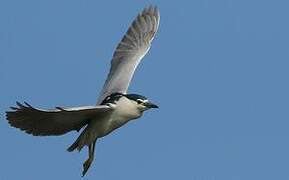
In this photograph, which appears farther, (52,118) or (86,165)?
(86,165)

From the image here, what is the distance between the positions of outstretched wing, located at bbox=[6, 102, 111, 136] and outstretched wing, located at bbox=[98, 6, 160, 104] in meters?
1.29

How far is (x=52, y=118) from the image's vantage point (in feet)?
39.9

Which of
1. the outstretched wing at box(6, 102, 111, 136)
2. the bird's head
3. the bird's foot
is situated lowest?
the bird's foot

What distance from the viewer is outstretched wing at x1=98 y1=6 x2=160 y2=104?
46.1ft

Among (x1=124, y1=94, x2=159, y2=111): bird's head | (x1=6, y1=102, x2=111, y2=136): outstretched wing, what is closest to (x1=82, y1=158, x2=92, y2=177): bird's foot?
(x1=6, y1=102, x2=111, y2=136): outstretched wing

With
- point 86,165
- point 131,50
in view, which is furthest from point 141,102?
point 131,50

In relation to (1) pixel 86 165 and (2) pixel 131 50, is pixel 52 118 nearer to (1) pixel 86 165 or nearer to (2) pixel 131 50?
(1) pixel 86 165

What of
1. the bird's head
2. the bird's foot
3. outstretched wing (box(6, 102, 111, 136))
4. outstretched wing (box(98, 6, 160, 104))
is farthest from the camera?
outstretched wing (box(98, 6, 160, 104))

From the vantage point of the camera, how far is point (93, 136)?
12.8 m

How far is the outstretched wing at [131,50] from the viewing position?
1406 cm

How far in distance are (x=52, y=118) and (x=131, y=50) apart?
303cm

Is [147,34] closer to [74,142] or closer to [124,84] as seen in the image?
[124,84]

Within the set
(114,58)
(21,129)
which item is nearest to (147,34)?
(114,58)

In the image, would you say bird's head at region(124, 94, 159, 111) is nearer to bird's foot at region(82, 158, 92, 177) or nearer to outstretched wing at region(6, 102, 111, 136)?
outstretched wing at region(6, 102, 111, 136)
